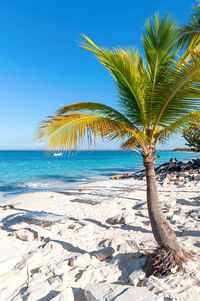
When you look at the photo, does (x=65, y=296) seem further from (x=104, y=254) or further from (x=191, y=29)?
(x=191, y=29)

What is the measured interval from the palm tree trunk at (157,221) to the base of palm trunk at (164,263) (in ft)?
0.25

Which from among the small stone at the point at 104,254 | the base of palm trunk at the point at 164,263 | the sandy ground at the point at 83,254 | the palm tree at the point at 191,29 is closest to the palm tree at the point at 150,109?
the base of palm trunk at the point at 164,263

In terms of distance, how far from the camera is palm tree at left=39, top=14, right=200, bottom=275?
3121 mm

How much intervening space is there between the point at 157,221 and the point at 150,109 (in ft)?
6.12

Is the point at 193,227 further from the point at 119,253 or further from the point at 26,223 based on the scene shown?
the point at 26,223

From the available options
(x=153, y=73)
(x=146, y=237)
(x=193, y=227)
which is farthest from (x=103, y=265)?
(x=153, y=73)

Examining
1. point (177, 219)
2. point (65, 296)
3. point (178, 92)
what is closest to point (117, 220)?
point (177, 219)

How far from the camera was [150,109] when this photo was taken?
328 cm

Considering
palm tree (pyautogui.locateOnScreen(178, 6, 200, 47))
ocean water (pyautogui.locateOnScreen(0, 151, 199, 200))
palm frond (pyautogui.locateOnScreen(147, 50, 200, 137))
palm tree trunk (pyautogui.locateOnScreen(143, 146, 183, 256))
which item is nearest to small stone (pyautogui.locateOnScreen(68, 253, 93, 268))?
palm tree trunk (pyautogui.locateOnScreen(143, 146, 183, 256))

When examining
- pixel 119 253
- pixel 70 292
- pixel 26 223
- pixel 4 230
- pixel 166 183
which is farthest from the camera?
pixel 166 183

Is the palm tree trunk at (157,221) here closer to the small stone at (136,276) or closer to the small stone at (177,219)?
the small stone at (136,276)

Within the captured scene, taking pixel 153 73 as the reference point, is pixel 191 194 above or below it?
below

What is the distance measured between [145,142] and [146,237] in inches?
105

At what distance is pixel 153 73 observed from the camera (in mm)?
3439
